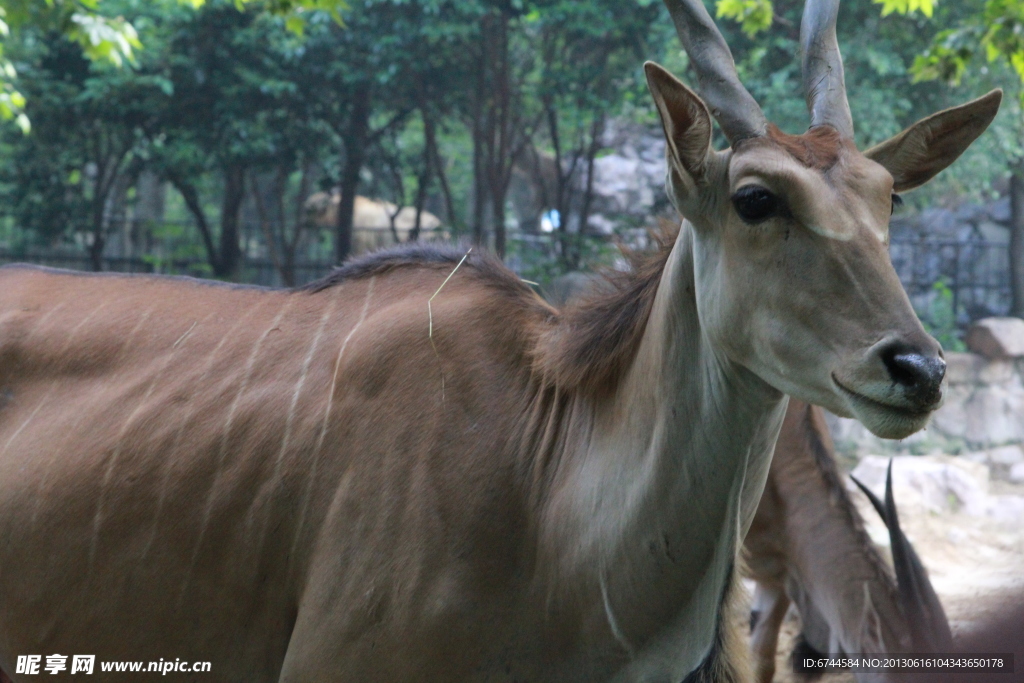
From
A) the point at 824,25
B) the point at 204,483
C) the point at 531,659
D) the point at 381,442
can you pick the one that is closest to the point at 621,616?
the point at 531,659

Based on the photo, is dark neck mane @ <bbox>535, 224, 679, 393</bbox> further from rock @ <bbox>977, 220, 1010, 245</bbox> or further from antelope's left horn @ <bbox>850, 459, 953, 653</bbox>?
rock @ <bbox>977, 220, 1010, 245</bbox>

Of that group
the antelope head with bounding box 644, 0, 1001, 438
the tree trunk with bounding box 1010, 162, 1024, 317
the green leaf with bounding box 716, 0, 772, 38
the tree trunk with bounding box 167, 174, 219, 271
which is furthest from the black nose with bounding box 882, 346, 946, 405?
the tree trunk with bounding box 1010, 162, 1024, 317

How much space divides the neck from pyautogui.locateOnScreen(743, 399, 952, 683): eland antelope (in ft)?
5.54

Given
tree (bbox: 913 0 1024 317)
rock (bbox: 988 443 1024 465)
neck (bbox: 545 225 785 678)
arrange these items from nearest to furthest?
neck (bbox: 545 225 785 678) → tree (bbox: 913 0 1024 317) → rock (bbox: 988 443 1024 465)

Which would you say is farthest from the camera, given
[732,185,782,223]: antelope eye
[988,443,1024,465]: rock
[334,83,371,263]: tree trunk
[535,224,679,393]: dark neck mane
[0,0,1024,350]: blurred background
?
[334,83,371,263]: tree trunk

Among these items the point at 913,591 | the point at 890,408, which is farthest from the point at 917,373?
the point at 913,591

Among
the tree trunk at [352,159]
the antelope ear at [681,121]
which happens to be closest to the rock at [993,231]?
the tree trunk at [352,159]

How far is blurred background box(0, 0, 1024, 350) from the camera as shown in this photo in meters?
11.3

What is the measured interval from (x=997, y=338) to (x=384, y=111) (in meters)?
9.14

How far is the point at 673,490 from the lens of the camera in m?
2.34

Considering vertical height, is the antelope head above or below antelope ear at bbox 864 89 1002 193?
below

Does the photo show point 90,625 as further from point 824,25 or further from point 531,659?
point 824,25

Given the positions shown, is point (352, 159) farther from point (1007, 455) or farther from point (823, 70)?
point (823, 70)

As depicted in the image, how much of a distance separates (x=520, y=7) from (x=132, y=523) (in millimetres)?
9744
